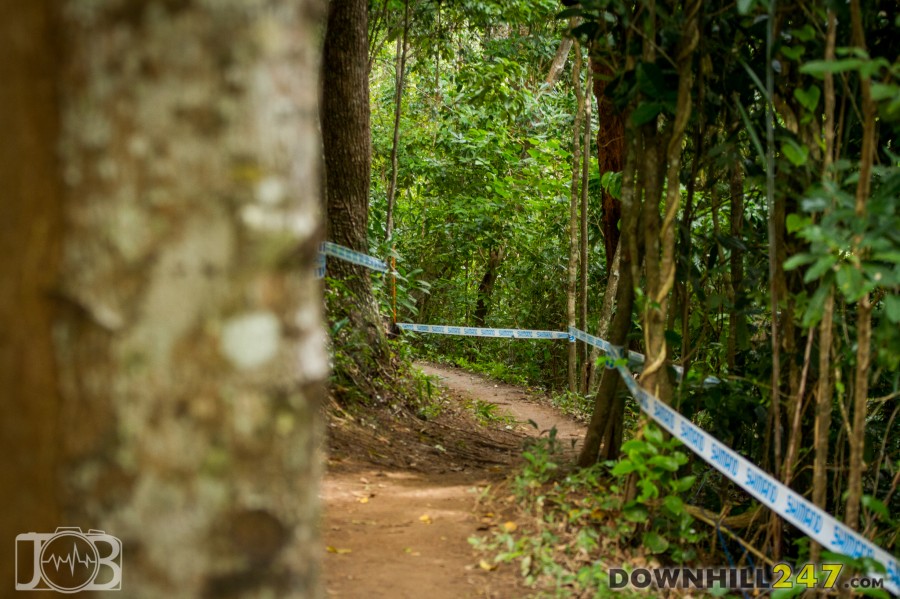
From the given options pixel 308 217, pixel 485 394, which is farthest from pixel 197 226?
pixel 485 394

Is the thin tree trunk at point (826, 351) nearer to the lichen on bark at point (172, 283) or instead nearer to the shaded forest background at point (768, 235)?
the shaded forest background at point (768, 235)

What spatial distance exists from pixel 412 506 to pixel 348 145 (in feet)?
13.2

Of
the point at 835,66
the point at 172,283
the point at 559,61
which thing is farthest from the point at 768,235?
the point at 559,61

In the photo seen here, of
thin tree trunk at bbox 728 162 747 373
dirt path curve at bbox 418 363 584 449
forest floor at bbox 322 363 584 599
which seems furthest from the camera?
dirt path curve at bbox 418 363 584 449

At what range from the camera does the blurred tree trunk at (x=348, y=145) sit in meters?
7.54

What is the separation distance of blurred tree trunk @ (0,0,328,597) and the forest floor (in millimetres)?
2148

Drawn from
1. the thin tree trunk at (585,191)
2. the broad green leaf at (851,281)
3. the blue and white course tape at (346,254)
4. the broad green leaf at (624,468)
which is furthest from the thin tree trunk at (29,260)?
the thin tree trunk at (585,191)

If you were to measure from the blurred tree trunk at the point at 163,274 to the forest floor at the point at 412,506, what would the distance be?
7.05 ft

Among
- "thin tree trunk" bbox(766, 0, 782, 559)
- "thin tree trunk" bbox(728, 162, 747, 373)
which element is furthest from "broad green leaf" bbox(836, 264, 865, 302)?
"thin tree trunk" bbox(728, 162, 747, 373)

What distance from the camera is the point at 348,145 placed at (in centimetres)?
758

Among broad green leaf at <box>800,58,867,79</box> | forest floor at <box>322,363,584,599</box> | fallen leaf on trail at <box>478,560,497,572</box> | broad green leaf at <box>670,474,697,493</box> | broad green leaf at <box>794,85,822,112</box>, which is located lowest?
fallen leaf on trail at <box>478,560,497,572</box>

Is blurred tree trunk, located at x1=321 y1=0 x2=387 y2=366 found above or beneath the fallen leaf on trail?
above

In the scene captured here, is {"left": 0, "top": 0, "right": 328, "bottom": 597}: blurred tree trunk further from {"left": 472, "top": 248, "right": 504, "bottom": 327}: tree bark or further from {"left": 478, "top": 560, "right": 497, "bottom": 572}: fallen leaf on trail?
{"left": 472, "top": 248, "right": 504, "bottom": 327}: tree bark

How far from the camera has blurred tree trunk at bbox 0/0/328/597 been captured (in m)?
1.30
